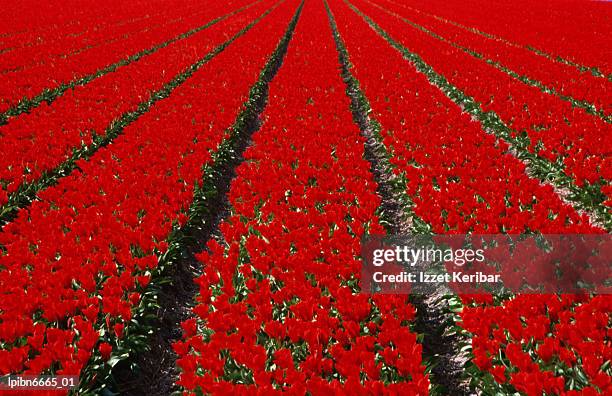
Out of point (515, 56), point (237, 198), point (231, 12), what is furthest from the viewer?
point (231, 12)

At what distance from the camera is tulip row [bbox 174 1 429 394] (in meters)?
3.51

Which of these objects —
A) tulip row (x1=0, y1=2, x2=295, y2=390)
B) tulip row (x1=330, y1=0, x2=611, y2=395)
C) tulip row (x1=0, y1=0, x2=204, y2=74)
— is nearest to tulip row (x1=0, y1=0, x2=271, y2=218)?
tulip row (x1=0, y1=2, x2=295, y2=390)

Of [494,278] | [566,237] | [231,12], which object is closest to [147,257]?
[494,278]

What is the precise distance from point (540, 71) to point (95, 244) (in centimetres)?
1569

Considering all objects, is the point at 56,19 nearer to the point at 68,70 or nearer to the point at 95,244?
the point at 68,70

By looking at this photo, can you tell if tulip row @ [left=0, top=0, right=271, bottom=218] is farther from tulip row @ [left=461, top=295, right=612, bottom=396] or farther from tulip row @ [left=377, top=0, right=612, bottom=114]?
tulip row @ [left=377, top=0, right=612, bottom=114]

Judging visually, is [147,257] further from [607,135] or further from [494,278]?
[607,135]

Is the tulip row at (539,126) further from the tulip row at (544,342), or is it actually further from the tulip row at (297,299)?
the tulip row at (297,299)

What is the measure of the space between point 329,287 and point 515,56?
18.0 metres

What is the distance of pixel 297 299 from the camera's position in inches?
179

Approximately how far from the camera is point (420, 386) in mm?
3330

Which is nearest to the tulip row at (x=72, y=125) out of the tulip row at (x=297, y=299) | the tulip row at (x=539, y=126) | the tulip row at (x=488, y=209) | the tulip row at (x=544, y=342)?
the tulip row at (x=297, y=299)

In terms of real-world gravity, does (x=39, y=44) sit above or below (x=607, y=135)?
above

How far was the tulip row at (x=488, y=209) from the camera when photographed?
11.3ft
